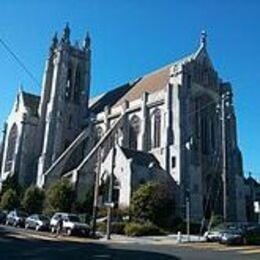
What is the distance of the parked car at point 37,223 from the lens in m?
35.9

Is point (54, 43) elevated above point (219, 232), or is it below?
above

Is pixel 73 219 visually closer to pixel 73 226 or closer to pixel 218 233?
pixel 73 226

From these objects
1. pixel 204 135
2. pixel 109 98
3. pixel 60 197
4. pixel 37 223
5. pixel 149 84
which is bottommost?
pixel 37 223

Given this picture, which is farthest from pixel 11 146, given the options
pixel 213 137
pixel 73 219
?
pixel 73 219

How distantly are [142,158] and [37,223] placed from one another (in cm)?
1663

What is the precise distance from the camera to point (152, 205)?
4312cm

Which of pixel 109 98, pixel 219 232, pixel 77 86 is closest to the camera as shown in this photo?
pixel 219 232

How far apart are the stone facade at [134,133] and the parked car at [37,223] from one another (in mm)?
10746

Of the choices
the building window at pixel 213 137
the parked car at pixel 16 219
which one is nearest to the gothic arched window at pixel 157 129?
the building window at pixel 213 137

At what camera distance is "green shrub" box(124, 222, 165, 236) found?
1428 inches

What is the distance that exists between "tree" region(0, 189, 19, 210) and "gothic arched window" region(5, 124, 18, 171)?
11.8m

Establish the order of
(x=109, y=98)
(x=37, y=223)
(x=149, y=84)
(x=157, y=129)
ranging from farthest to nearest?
(x=109, y=98) → (x=149, y=84) → (x=157, y=129) → (x=37, y=223)

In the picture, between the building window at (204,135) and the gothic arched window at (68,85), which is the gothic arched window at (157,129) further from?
the gothic arched window at (68,85)

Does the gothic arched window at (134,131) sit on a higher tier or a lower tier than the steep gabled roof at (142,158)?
higher
